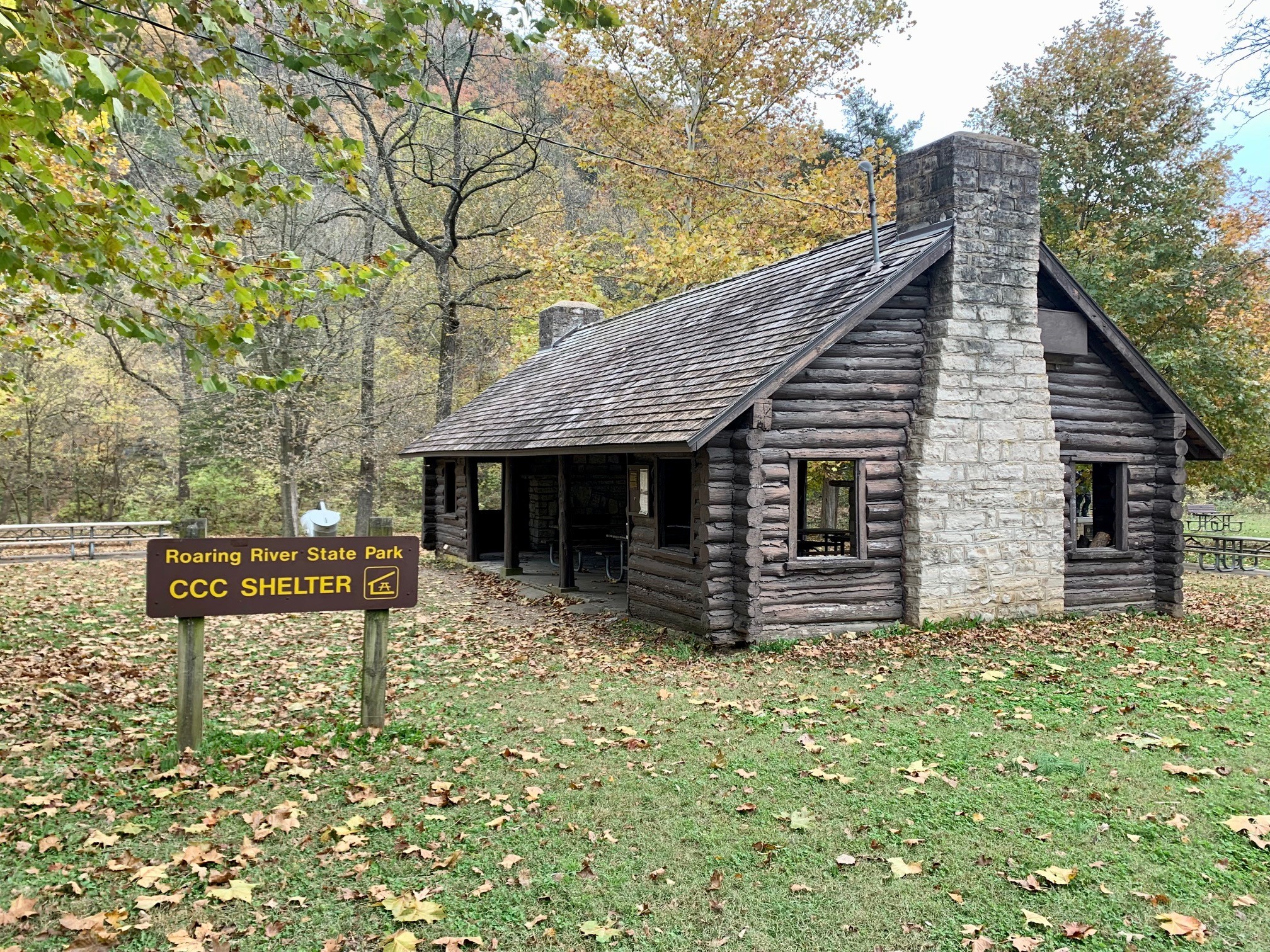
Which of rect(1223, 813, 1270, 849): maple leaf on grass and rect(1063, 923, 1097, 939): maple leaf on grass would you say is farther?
A: rect(1223, 813, 1270, 849): maple leaf on grass

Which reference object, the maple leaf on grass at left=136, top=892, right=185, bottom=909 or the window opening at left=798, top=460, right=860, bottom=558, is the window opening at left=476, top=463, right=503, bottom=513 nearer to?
the window opening at left=798, top=460, right=860, bottom=558

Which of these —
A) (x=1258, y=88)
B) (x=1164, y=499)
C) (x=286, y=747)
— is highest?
(x=1258, y=88)

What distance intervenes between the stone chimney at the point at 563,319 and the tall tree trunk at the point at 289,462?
6.85m

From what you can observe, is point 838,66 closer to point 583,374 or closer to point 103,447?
point 583,374

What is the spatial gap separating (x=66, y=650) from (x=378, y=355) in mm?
22354

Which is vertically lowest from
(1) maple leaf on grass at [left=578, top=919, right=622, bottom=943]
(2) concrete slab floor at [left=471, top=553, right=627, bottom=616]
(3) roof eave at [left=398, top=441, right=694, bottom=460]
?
(1) maple leaf on grass at [left=578, top=919, right=622, bottom=943]

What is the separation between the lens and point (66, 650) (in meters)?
9.44

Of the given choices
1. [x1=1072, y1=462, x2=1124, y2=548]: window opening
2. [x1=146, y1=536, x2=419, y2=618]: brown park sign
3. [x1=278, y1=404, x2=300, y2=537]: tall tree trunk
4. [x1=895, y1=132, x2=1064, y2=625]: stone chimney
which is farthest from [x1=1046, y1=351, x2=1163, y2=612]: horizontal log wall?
[x1=278, y1=404, x2=300, y2=537]: tall tree trunk

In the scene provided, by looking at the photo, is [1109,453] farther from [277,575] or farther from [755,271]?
[277,575]

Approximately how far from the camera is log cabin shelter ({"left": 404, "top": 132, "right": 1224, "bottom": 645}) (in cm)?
1034

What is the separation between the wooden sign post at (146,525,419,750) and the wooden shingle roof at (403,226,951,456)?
3890mm

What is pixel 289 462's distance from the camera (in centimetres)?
2330

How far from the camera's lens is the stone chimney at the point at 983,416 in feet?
35.9

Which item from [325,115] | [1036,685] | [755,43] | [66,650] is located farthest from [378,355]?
[1036,685]
